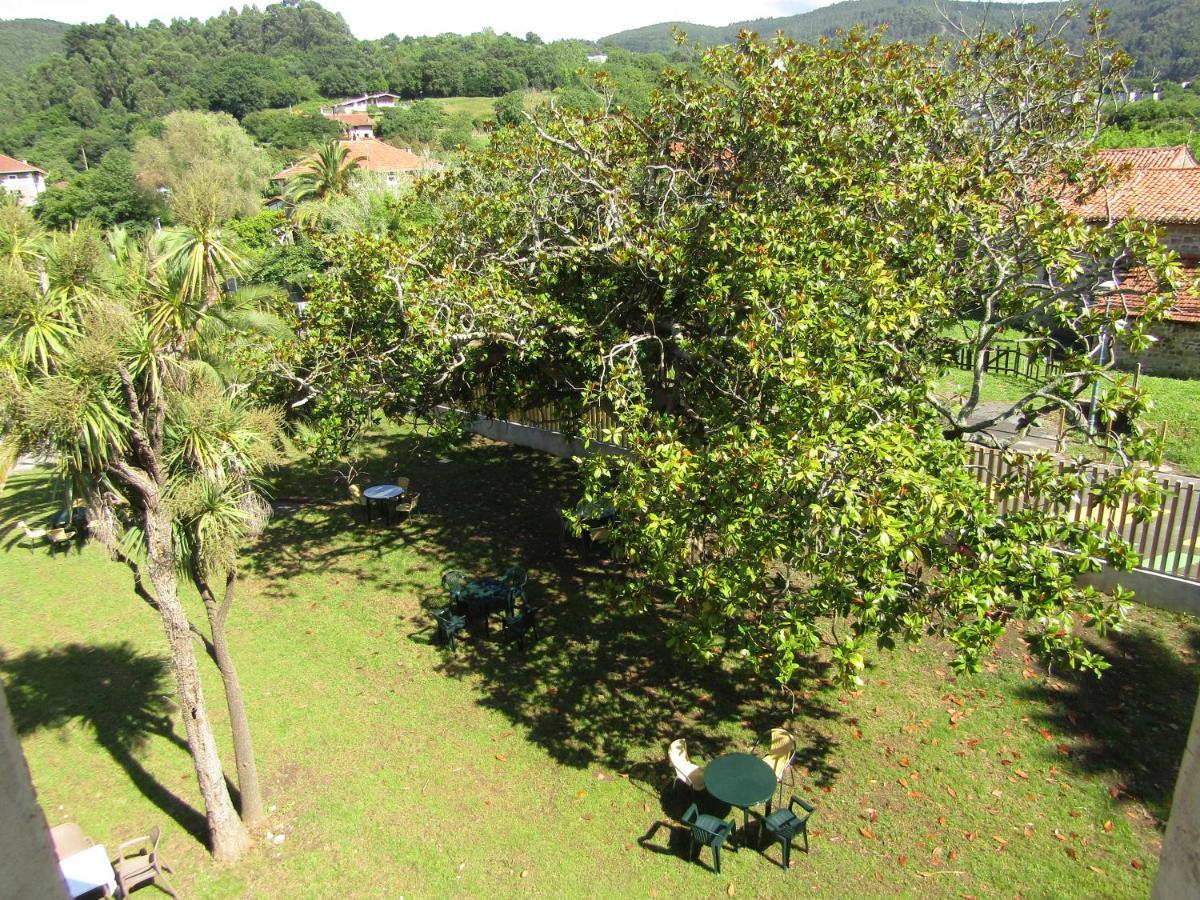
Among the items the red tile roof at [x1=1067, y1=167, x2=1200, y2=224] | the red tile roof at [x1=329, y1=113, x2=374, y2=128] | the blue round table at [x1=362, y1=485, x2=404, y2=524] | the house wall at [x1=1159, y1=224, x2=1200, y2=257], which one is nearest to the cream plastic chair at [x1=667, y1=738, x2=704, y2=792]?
the blue round table at [x1=362, y1=485, x2=404, y2=524]

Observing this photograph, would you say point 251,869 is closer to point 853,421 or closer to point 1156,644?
point 853,421

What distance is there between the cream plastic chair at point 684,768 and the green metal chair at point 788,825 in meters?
0.77

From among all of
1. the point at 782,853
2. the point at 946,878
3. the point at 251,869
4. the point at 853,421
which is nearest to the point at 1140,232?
the point at 853,421

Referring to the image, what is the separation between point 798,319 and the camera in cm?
849

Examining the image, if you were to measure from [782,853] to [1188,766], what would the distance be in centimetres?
686

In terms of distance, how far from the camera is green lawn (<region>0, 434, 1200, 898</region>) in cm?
746

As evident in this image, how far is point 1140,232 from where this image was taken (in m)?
8.66

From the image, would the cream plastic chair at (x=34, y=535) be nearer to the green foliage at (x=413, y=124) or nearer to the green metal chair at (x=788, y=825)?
the green metal chair at (x=788, y=825)

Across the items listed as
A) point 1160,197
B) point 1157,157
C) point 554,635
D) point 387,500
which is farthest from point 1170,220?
point 387,500

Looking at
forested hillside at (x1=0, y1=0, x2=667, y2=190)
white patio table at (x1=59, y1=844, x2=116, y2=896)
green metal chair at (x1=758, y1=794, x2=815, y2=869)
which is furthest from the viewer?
forested hillside at (x1=0, y1=0, x2=667, y2=190)

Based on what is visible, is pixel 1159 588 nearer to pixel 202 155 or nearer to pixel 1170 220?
pixel 1170 220

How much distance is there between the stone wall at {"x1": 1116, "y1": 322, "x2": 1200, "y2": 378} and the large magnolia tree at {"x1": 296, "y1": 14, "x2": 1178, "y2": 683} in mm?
13600

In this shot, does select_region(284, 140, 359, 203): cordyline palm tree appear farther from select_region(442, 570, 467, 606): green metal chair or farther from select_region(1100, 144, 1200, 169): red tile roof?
select_region(1100, 144, 1200, 169): red tile roof

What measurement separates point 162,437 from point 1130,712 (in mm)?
10713
